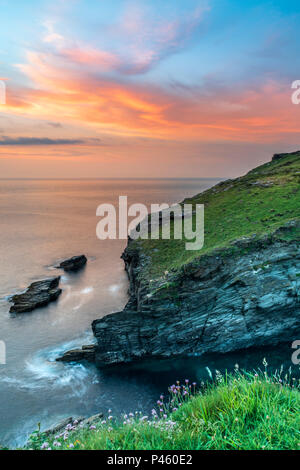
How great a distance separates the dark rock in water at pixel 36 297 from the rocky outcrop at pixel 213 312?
16.4 meters

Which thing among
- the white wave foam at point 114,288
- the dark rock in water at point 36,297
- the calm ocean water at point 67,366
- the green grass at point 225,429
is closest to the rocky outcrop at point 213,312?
the calm ocean water at point 67,366

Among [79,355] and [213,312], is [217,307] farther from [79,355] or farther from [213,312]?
[79,355]

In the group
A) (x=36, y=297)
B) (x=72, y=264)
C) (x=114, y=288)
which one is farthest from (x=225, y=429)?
(x=72, y=264)

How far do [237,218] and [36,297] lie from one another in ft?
100

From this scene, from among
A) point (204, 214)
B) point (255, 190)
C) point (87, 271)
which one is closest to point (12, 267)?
point (87, 271)

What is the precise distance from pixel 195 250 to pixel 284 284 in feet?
33.5

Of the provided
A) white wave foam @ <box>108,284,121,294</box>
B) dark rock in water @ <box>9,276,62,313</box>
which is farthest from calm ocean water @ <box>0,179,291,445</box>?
dark rock in water @ <box>9,276,62,313</box>

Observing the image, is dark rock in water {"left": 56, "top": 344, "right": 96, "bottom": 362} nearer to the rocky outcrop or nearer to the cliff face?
the cliff face

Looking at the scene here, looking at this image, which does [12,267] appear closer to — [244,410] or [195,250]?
[195,250]

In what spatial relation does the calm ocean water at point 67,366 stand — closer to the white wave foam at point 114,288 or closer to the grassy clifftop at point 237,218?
the white wave foam at point 114,288

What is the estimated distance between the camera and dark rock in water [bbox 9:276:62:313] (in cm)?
3888

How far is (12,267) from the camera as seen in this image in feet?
190

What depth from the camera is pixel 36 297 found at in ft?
136

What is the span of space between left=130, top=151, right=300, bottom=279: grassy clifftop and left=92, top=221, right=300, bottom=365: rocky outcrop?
8.77 ft
